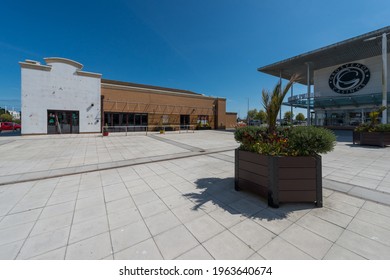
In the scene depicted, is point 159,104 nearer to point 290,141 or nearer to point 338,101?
point 290,141

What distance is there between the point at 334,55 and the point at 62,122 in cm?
3472

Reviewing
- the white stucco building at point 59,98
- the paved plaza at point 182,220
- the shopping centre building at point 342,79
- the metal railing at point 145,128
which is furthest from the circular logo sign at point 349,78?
the white stucco building at point 59,98

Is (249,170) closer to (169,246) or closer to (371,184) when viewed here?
(169,246)

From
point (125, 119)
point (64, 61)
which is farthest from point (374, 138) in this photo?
point (64, 61)

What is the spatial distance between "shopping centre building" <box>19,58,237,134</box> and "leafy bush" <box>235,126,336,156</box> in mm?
20140

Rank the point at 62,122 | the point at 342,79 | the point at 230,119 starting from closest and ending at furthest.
→ the point at 62,122 → the point at 342,79 → the point at 230,119

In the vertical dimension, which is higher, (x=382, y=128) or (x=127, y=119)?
(x=127, y=119)

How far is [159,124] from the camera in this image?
24.3 metres

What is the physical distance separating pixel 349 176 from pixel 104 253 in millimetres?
6120

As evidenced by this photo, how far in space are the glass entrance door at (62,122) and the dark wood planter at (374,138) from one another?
968 inches

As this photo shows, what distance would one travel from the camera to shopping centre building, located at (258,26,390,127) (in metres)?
21.3

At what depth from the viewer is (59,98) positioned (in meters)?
17.5

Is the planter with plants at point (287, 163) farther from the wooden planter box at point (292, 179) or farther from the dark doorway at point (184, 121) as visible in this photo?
the dark doorway at point (184, 121)
